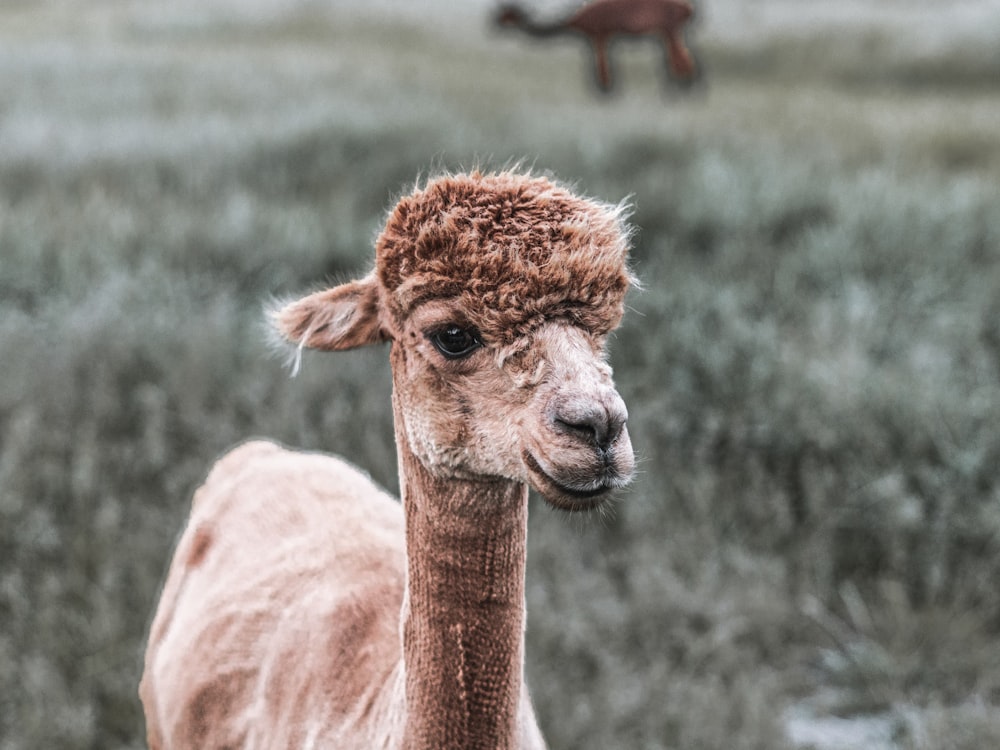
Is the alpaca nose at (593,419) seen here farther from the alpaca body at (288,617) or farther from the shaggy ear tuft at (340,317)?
the shaggy ear tuft at (340,317)

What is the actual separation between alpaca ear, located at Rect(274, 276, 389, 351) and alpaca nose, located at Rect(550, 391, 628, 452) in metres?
0.65

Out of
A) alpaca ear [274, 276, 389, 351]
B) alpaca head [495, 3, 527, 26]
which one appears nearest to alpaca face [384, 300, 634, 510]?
alpaca ear [274, 276, 389, 351]

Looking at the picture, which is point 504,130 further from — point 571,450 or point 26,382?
point 571,450

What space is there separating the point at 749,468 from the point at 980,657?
56.2 inches

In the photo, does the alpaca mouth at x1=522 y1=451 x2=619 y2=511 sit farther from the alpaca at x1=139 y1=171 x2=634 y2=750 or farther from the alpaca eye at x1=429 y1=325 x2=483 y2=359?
the alpaca eye at x1=429 y1=325 x2=483 y2=359

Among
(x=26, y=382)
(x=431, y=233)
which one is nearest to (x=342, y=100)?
(x=26, y=382)

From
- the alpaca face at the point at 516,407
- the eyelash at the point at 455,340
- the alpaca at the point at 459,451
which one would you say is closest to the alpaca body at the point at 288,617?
the alpaca at the point at 459,451

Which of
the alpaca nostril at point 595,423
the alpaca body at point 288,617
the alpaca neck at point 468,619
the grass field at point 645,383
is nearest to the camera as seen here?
the alpaca nostril at point 595,423

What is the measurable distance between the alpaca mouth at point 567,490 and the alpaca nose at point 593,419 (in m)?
0.07

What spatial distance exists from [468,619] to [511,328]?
64 cm

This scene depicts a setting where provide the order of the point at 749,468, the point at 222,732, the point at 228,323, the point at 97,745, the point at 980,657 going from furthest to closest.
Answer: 1. the point at 228,323
2. the point at 749,468
3. the point at 980,657
4. the point at 97,745
5. the point at 222,732

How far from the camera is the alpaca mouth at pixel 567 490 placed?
5.66 feet

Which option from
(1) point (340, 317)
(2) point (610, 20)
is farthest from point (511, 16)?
(1) point (340, 317)

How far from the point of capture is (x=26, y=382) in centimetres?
528
